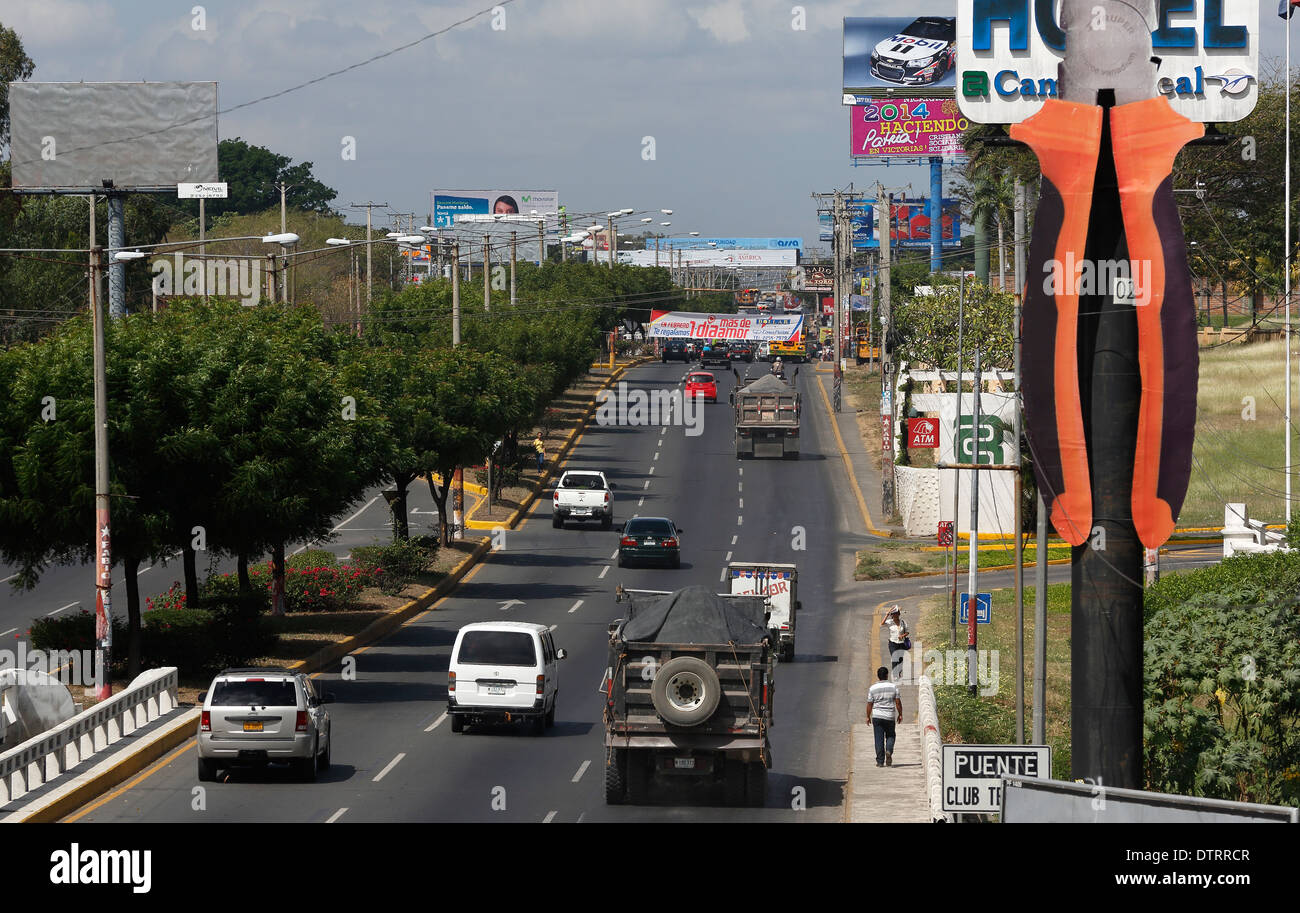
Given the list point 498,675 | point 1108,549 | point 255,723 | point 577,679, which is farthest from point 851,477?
point 1108,549

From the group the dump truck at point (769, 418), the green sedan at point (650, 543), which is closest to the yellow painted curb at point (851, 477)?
the dump truck at point (769, 418)

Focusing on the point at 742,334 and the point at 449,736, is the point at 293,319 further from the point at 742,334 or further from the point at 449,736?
the point at 742,334

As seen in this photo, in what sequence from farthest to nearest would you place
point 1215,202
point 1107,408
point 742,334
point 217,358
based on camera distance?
1. point 742,334
2. point 1215,202
3. point 217,358
4. point 1107,408

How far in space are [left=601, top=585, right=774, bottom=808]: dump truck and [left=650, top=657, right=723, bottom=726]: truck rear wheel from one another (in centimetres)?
1

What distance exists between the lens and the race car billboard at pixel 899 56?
4798 inches

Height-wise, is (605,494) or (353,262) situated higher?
(353,262)

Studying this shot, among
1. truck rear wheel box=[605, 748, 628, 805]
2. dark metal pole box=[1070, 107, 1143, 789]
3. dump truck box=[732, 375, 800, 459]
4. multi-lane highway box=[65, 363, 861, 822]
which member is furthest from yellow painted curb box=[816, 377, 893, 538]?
dark metal pole box=[1070, 107, 1143, 789]

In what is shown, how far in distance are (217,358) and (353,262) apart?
308 feet

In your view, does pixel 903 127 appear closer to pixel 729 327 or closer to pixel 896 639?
pixel 729 327

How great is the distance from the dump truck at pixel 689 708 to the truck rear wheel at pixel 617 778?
1 cm

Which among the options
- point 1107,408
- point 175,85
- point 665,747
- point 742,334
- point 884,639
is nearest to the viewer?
point 1107,408
